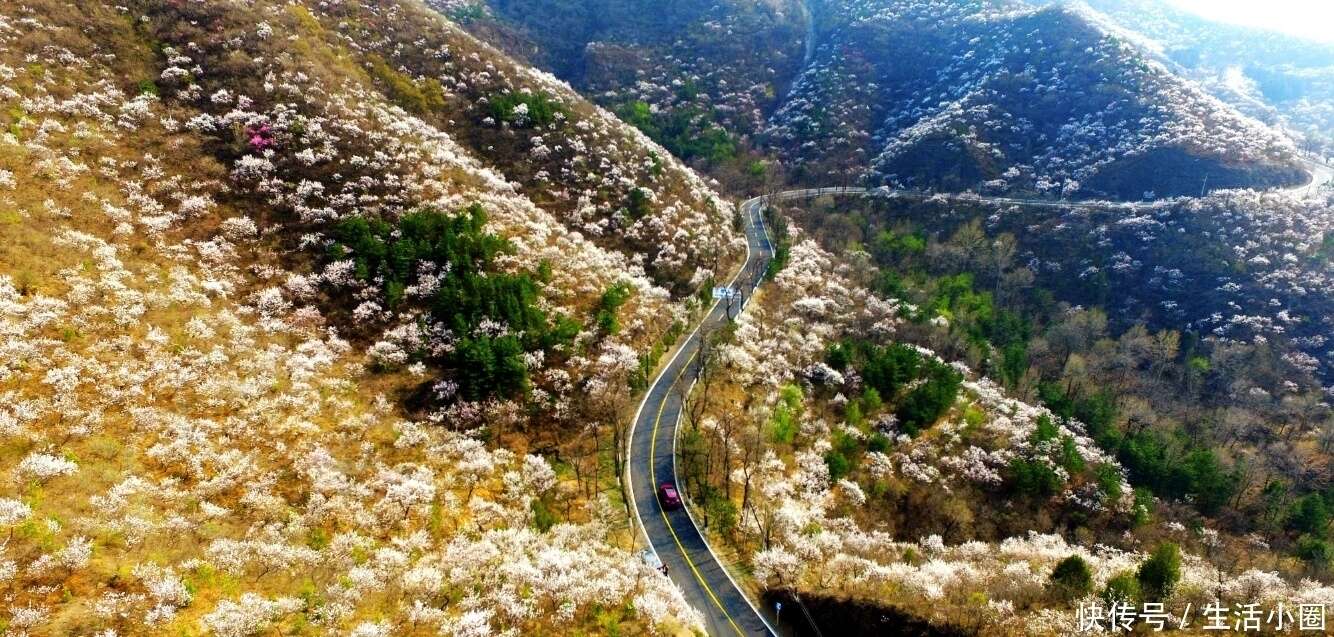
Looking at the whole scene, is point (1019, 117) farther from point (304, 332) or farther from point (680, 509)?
point (304, 332)

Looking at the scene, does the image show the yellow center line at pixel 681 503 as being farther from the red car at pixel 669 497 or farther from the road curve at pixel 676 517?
the red car at pixel 669 497

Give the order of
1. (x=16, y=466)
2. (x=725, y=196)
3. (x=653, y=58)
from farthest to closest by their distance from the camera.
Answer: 1. (x=653, y=58)
2. (x=725, y=196)
3. (x=16, y=466)

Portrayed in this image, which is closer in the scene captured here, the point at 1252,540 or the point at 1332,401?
the point at 1252,540

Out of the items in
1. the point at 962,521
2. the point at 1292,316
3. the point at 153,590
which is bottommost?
the point at 962,521

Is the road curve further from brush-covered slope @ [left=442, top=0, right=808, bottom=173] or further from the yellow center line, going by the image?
brush-covered slope @ [left=442, top=0, right=808, bottom=173]

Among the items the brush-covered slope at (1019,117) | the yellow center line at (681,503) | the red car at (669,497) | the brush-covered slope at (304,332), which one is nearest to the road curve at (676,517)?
the yellow center line at (681,503)

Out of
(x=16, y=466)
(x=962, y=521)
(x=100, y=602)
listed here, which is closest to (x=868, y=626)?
(x=962, y=521)

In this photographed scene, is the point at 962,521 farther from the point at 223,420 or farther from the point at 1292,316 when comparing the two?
the point at 1292,316
